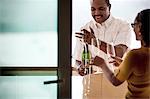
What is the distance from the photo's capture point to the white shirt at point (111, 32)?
263 centimetres

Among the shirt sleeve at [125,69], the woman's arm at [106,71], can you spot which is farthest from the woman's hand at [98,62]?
the shirt sleeve at [125,69]

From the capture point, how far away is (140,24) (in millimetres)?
2586

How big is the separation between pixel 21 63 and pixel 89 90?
712 millimetres

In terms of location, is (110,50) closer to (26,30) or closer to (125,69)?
(125,69)

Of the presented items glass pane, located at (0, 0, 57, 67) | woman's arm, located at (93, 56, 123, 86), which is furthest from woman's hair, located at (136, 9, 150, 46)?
glass pane, located at (0, 0, 57, 67)

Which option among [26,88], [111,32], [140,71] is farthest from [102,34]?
[26,88]

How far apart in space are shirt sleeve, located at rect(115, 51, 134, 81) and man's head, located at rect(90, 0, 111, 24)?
0.41m

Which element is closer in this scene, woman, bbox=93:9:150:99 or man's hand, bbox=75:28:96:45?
woman, bbox=93:9:150:99

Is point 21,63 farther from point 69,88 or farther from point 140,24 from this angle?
point 140,24

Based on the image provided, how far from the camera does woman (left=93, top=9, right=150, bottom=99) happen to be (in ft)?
8.45

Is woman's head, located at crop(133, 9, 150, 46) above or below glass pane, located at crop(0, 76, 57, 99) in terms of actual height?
above

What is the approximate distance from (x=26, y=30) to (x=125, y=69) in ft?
3.32

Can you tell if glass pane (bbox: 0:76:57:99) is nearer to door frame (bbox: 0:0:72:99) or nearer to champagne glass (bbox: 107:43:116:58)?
door frame (bbox: 0:0:72:99)

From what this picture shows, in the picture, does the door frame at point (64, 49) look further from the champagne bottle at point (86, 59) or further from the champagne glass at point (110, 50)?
the champagne glass at point (110, 50)
